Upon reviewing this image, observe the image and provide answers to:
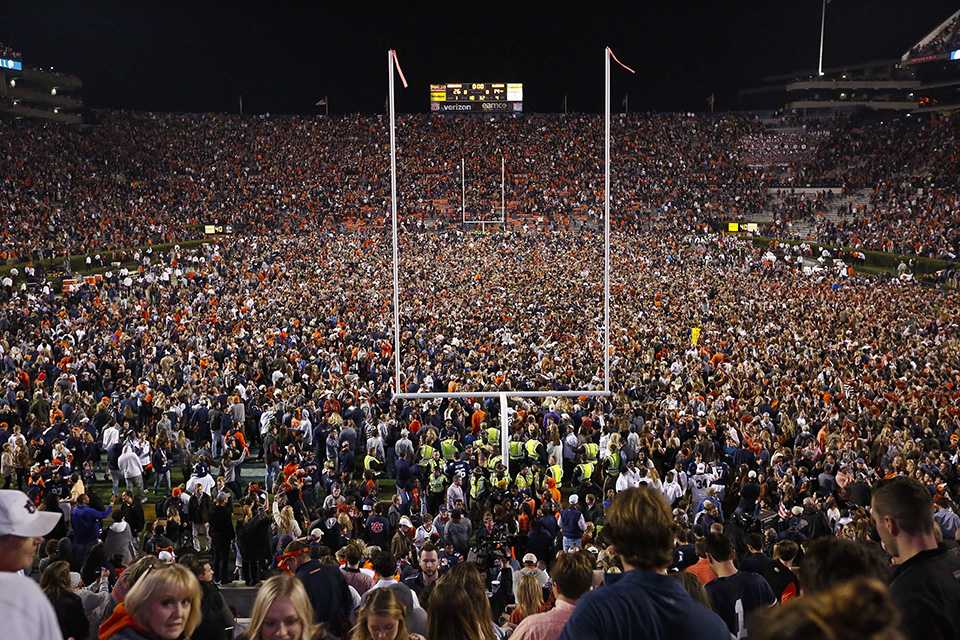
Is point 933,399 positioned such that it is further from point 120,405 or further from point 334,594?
point 120,405

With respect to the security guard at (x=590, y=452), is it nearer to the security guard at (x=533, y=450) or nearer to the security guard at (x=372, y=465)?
the security guard at (x=533, y=450)

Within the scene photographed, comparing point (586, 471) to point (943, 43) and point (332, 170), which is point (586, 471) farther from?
point (943, 43)

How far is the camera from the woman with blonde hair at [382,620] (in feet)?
9.82

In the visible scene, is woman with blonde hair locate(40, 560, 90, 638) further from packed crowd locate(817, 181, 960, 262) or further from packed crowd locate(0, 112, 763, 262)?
packed crowd locate(0, 112, 763, 262)

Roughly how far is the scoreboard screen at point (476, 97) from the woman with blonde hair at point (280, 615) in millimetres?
53625

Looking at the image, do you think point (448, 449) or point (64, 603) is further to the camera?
point (448, 449)

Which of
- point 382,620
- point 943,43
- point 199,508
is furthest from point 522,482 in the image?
point 943,43

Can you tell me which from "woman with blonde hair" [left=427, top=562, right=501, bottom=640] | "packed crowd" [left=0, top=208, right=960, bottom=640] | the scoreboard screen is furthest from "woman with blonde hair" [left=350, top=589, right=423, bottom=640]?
the scoreboard screen

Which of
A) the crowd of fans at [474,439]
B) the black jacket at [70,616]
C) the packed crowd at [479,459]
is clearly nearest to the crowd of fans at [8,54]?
the crowd of fans at [474,439]

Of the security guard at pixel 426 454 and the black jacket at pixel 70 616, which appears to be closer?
the black jacket at pixel 70 616

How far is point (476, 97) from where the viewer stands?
2147 inches

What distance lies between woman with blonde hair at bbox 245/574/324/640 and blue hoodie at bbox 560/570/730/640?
3.27 feet

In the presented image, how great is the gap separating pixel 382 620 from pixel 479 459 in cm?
638

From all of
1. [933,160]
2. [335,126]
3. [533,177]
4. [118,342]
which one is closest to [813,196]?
[933,160]
